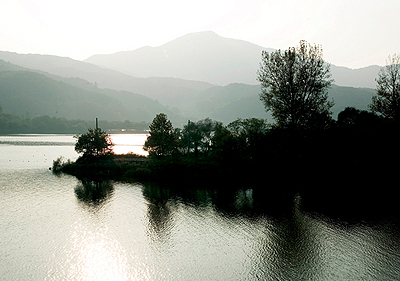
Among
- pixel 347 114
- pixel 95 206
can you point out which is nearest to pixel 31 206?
pixel 95 206

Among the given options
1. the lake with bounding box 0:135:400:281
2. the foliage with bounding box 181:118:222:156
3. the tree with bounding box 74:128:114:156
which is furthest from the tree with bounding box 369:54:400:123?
the tree with bounding box 74:128:114:156

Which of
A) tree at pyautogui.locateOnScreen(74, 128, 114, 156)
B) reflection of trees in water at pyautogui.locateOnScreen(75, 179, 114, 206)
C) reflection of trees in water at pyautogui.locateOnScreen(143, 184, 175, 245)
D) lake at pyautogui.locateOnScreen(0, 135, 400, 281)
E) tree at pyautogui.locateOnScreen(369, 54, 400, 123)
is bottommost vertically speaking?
reflection of trees in water at pyautogui.locateOnScreen(75, 179, 114, 206)

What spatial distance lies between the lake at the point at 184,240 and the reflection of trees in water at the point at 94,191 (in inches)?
29.4

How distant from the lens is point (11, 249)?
2972 cm

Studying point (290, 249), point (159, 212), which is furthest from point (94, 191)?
point (290, 249)

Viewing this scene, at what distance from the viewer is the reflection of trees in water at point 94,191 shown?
51.2 meters

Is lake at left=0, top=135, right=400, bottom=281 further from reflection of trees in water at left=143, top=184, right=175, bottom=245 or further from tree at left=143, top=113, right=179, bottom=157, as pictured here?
tree at left=143, top=113, right=179, bottom=157

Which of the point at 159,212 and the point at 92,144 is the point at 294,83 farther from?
the point at 92,144

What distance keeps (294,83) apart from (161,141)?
37724 millimetres

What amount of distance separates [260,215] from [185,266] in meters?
17.7

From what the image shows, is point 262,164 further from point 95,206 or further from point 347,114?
point 95,206

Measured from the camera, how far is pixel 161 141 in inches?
3196

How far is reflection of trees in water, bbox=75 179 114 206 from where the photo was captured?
51156 mm

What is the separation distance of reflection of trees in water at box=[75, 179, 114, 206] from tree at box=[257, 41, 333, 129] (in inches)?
1486
